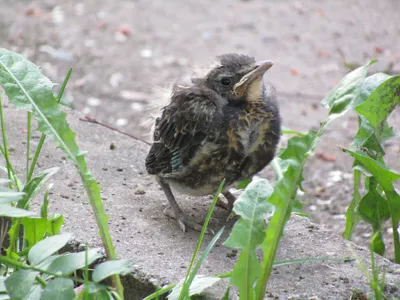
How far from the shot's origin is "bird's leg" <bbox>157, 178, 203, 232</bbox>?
13.1 feet

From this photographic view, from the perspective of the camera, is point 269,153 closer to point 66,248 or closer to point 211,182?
point 211,182

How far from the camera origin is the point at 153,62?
8.66m

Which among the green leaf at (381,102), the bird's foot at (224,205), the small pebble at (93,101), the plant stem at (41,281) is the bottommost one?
the small pebble at (93,101)

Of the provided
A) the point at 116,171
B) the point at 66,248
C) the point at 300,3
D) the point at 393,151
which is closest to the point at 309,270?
the point at 66,248

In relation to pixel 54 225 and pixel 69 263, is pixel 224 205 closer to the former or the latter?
pixel 54 225

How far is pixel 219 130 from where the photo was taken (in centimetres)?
393

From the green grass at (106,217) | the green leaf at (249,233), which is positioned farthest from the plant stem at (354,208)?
the green leaf at (249,233)

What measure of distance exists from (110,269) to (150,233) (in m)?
1.14

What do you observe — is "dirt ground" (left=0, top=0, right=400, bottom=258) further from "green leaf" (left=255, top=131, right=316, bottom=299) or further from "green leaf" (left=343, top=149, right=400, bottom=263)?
"green leaf" (left=255, top=131, right=316, bottom=299)

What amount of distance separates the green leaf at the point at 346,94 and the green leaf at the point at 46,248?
1.23m

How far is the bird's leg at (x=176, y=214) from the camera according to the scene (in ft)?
13.1

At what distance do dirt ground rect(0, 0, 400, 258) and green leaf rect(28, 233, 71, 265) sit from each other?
13.5ft

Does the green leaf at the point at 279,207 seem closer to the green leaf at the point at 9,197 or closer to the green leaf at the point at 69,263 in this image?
the green leaf at the point at 69,263

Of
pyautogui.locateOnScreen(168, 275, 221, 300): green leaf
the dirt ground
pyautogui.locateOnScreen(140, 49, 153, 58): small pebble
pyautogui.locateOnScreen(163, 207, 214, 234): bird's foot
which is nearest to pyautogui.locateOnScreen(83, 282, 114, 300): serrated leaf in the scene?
pyautogui.locateOnScreen(168, 275, 221, 300): green leaf
